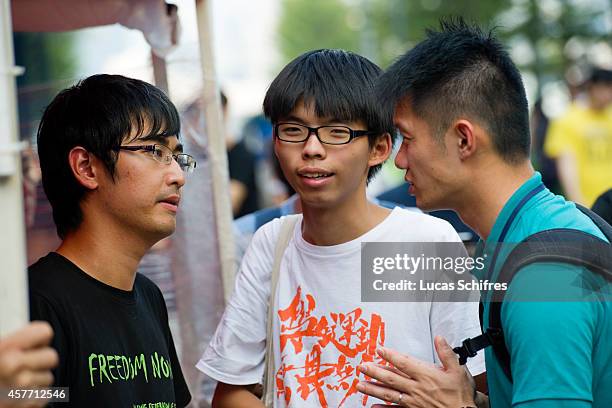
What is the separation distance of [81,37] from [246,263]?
1837 mm

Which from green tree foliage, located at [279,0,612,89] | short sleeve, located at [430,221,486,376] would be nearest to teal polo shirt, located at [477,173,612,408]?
short sleeve, located at [430,221,486,376]

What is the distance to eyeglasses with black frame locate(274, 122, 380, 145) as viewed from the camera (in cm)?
299

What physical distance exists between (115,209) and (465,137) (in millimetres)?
1145

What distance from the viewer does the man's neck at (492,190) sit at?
242cm

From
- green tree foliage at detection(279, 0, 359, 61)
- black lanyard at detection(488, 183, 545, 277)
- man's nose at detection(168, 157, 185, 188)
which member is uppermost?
green tree foliage at detection(279, 0, 359, 61)

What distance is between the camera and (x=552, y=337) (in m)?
2.07

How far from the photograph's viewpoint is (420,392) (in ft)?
8.02

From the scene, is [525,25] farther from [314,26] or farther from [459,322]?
[314,26]

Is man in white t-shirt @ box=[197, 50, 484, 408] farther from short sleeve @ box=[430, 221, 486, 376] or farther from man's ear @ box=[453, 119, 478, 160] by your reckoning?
man's ear @ box=[453, 119, 478, 160]

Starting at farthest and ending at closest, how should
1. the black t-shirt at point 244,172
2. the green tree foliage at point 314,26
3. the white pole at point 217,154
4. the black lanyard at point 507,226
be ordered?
the green tree foliage at point 314,26 < the black t-shirt at point 244,172 < the white pole at point 217,154 < the black lanyard at point 507,226

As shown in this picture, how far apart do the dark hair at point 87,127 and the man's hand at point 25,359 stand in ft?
3.65

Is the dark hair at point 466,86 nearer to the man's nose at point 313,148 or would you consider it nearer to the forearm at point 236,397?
the man's nose at point 313,148

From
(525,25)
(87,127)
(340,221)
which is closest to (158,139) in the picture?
(87,127)

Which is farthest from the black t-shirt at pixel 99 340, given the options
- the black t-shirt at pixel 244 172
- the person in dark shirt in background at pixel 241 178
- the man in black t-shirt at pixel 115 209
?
the black t-shirt at pixel 244 172
